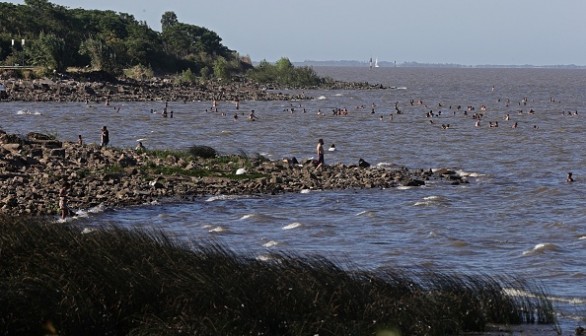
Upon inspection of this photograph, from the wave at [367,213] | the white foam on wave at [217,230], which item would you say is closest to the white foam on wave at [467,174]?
the wave at [367,213]

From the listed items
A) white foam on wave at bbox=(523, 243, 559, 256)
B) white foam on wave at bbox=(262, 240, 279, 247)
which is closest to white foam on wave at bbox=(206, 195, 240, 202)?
white foam on wave at bbox=(262, 240, 279, 247)

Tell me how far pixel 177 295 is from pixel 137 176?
25481 mm

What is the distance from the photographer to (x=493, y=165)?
54.4 metres

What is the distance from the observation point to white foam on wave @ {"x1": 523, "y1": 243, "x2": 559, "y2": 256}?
29.4m

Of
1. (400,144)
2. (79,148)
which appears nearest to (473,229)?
(79,148)

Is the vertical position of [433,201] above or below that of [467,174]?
above

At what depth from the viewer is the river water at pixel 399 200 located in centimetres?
2847

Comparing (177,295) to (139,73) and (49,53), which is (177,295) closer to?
(49,53)

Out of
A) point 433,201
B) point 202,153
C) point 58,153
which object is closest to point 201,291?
point 433,201

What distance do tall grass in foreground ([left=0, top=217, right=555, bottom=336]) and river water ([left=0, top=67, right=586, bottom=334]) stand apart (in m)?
3.80

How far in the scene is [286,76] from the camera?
506 ft

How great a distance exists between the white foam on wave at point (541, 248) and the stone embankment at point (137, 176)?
11.7m

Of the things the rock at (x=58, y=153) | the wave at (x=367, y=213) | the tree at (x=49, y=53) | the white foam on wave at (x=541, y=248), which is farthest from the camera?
the tree at (x=49, y=53)

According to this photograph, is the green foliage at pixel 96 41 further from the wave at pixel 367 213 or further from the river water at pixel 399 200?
the wave at pixel 367 213
